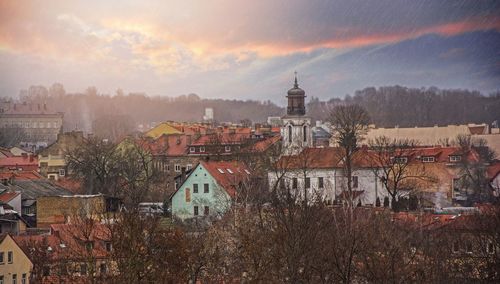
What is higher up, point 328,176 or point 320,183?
point 328,176

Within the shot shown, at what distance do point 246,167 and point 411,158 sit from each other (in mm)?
4442

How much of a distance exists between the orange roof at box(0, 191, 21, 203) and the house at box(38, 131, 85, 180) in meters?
8.31

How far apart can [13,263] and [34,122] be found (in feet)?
98.9

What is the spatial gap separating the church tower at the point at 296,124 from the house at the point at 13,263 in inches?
536

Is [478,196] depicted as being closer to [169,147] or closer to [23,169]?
[169,147]

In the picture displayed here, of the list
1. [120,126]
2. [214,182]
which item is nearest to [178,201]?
[214,182]

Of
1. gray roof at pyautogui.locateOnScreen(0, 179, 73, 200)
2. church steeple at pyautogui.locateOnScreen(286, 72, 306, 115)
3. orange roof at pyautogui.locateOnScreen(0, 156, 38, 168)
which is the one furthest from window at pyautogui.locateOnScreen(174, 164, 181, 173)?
gray roof at pyautogui.locateOnScreen(0, 179, 73, 200)

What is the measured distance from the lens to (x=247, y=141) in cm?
3247

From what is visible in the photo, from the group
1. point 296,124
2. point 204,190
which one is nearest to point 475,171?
point 296,124

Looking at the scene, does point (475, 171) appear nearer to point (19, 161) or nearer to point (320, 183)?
point (320, 183)

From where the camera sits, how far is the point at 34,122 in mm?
46312

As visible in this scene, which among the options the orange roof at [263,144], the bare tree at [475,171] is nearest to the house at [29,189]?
the orange roof at [263,144]

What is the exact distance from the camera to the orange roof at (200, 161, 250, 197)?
79.1 ft

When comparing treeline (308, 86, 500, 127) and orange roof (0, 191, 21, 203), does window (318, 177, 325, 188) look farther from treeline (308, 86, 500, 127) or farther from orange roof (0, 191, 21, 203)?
treeline (308, 86, 500, 127)
